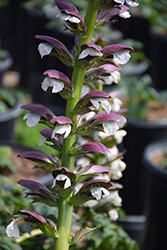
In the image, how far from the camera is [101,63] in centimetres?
103

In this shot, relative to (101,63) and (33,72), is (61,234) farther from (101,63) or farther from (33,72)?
(33,72)

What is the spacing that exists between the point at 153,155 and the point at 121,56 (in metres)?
1.87

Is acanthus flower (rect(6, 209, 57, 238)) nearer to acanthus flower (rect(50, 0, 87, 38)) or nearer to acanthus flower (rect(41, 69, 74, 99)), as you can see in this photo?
acanthus flower (rect(41, 69, 74, 99))

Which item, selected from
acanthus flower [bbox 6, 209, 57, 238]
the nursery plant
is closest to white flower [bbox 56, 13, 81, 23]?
acanthus flower [bbox 6, 209, 57, 238]

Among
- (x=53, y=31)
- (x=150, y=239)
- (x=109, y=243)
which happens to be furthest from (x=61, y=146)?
(x=53, y=31)

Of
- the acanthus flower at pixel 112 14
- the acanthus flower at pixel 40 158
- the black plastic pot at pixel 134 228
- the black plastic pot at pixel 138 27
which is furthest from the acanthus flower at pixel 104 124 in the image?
the black plastic pot at pixel 138 27

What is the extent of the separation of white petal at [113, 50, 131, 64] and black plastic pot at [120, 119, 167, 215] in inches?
90.0

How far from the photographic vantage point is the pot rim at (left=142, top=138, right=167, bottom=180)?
2.38m

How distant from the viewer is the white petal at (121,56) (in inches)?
38.8

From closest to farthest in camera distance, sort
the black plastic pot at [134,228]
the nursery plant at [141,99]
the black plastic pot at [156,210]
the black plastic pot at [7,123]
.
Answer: the black plastic pot at [156,210]
the black plastic pot at [134,228]
the black plastic pot at [7,123]
the nursery plant at [141,99]

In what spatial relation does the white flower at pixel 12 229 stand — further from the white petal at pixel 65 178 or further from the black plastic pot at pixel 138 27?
the black plastic pot at pixel 138 27

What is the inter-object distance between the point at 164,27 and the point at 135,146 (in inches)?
90.4

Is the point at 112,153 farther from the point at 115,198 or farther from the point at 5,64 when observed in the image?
the point at 5,64

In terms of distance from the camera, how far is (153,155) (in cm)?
279
